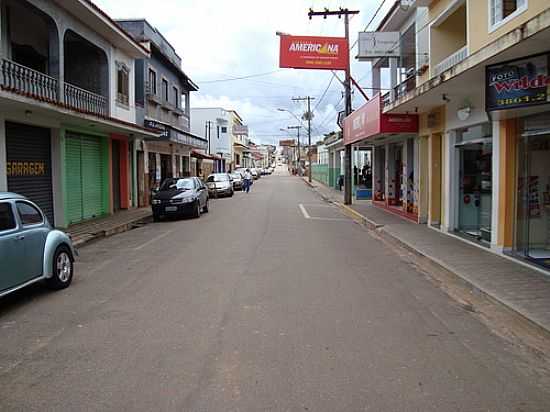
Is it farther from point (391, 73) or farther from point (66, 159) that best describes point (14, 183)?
point (391, 73)

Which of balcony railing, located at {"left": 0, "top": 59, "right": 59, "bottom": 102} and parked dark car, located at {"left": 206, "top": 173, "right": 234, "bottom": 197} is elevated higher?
balcony railing, located at {"left": 0, "top": 59, "right": 59, "bottom": 102}

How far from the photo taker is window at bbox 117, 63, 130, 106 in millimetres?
21641

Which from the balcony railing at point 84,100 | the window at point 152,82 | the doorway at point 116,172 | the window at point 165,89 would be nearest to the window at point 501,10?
the balcony railing at point 84,100

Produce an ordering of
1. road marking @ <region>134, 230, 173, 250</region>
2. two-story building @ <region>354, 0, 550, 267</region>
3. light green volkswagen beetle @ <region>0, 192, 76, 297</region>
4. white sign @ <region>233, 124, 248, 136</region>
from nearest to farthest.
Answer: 1. light green volkswagen beetle @ <region>0, 192, 76, 297</region>
2. two-story building @ <region>354, 0, 550, 267</region>
3. road marking @ <region>134, 230, 173, 250</region>
4. white sign @ <region>233, 124, 248, 136</region>

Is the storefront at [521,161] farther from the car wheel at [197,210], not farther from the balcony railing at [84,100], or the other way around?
the car wheel at [197,210]

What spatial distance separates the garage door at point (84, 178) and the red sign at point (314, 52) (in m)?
9.02

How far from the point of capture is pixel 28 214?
7.86 m

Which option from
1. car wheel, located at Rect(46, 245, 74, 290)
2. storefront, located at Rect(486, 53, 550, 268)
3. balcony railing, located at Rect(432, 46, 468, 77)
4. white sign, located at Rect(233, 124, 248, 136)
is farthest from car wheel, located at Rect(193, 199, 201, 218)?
white sign, located at Rect(233, 124, 248, 136)

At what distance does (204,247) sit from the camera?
12.6 metres

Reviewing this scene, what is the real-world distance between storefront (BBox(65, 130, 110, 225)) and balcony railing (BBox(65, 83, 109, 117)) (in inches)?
36.7

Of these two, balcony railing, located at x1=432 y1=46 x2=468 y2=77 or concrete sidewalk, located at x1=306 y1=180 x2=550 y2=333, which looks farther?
balcony railing, located at x1=432 y1=46 x2=468 y2=77

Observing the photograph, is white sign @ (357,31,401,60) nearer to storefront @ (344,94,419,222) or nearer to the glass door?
storefront @ (344,94,419,222)

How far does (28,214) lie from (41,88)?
7965 millimetres

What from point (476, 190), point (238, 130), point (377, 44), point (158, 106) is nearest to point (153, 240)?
point (476, 190)
